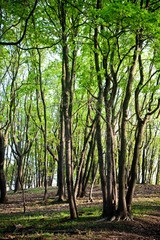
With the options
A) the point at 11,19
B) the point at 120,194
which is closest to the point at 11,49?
the point at 11,19

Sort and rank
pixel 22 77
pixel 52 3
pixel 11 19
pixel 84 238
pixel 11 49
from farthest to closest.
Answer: pixel 22 77, pixel 11 49, pixel 11 19, pixel 52 3, pixel 84 238

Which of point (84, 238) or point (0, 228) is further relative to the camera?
point (0, 228)

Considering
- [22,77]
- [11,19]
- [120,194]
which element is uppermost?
[11,19]

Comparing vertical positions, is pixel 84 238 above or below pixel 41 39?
below

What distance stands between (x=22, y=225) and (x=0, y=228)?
65 cm

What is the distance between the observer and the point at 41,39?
7000mm

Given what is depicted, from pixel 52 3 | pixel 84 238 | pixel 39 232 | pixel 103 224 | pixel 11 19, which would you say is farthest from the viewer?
pixel 11 19

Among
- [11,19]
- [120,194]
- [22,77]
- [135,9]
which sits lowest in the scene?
[120,194]

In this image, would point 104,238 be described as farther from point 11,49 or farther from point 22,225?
point 11,49

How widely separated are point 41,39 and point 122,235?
6.50 metres

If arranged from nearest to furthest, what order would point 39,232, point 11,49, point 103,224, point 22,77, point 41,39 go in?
1. point 39,232
2. point 103,224
3. point 41,39
4. point 11,49
5. point 22,77

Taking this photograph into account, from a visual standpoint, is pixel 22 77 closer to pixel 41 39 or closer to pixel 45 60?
pixel 45 60

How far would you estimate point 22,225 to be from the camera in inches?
249

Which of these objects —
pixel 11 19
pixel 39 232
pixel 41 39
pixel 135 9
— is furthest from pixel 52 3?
pixel 39 232
